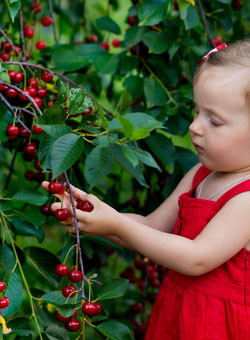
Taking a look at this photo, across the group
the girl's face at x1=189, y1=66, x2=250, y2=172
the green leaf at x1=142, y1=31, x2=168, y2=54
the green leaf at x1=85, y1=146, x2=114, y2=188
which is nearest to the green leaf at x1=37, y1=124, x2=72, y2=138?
the green leaf at x1=85, y1=146, x2=114, y2=188

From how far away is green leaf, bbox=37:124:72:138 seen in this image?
1.23 metres

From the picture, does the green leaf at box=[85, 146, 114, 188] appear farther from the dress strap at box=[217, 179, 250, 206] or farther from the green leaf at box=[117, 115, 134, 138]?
the dress strap at box=[217, 179, 250, 206]


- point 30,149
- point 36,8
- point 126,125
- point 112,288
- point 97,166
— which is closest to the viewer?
point 126,125

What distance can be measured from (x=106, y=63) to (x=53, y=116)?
3.16 ft

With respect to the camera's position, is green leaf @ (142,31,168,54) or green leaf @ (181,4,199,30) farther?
green leaf @ (142,31,168,54)

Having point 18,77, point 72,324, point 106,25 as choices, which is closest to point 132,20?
point 106,25

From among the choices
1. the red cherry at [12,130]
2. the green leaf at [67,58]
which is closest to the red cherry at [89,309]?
the red cherry at [12,130]

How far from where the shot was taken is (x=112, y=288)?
1423mm

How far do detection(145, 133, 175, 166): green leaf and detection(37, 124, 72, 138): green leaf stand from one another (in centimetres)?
75

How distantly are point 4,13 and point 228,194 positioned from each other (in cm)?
165

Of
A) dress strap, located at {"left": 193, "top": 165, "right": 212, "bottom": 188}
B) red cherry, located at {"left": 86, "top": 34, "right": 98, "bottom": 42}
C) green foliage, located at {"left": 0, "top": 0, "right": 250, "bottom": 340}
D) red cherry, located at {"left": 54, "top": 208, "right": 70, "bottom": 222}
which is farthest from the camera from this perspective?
red cherry, located at {"left": 86, "top": 34, "right": 98, "bottom": 42}

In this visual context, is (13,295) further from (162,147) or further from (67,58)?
(67,58)

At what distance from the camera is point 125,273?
272 centimetres

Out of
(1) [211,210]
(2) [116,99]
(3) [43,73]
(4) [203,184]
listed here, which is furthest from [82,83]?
(1) [211,210]
